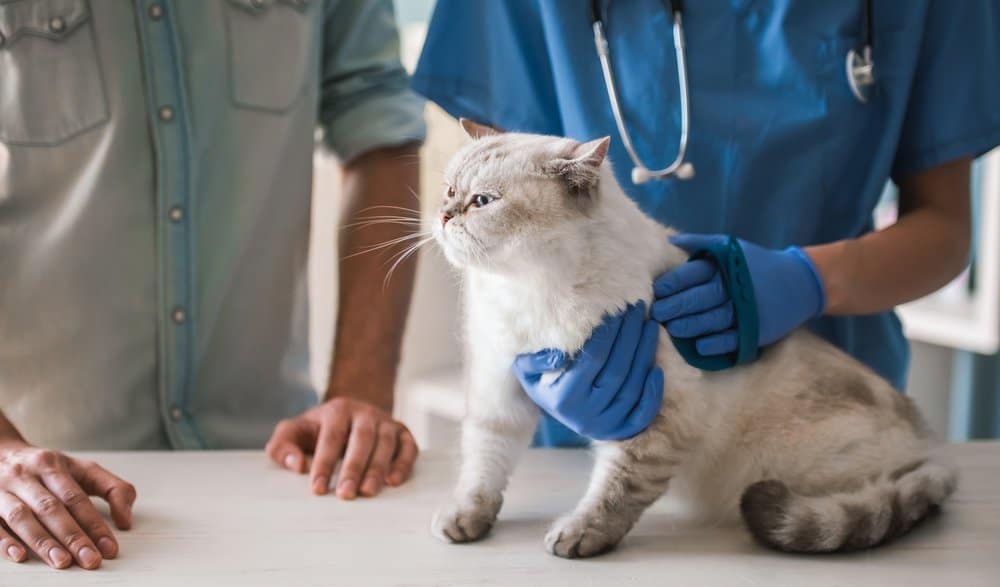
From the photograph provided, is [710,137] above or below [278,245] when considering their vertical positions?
above

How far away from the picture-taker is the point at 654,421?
1.01 meters

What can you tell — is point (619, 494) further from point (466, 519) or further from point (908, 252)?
point (908, 252)

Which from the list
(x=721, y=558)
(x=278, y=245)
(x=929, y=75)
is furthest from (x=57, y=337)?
(x=929, y=75)

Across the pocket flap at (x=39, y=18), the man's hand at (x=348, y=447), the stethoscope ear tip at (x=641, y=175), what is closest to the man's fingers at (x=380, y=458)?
the man's hand at (x=348, y=447)

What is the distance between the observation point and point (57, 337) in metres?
1.35

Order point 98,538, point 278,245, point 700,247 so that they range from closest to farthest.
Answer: point 98,538 < point 700,247 < point 278,245

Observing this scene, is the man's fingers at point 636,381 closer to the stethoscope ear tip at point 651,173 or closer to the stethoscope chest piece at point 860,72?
the stethoscope ear tip at point 651,173

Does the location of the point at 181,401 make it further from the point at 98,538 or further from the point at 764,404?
the point at 764,404

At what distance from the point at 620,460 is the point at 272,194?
0.75 meters

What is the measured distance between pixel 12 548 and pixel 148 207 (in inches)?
22.5

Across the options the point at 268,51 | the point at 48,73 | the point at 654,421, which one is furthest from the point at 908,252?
the point at 48,73

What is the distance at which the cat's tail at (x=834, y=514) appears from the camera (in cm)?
96

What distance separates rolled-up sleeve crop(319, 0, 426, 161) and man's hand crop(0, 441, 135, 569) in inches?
28.0

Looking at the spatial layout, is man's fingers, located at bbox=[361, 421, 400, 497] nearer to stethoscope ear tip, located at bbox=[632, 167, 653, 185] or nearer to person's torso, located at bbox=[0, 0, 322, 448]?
person's torso, located at bbox=[0, 0, 322, 448]
